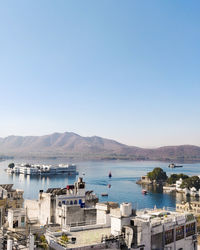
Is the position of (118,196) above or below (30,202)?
below

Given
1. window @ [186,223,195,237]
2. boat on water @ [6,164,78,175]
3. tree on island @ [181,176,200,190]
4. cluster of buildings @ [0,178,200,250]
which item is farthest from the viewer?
boat on water @ [6,164,78,175]

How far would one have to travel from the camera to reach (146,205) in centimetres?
Answer: 4922

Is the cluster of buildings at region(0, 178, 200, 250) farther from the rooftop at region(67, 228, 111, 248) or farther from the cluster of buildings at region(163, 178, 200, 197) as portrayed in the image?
the cluster of buildings at region(163, 178, 200, 197)

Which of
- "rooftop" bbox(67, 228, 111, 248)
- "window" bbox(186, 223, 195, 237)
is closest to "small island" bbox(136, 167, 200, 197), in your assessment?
"window" bbox(186, 223, 195, 237)

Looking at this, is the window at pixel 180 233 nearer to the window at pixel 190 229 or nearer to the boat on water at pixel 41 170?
the window at pixel 190 229

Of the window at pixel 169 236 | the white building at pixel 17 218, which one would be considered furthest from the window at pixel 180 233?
the white building at pixel 17 218

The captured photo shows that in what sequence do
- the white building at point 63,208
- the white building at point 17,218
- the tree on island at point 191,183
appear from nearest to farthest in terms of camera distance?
the white building at point 63,208
the white building at point 17,218
the tree on island at point 191,183

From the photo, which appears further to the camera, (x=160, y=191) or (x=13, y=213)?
(x=160, y=191)

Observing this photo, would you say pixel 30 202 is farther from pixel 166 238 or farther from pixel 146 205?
pixel 146 205

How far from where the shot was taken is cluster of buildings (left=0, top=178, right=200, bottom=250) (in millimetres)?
10328

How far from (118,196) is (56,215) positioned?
4608 cm

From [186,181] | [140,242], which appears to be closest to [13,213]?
[140,242]

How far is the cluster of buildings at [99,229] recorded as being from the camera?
10.3m

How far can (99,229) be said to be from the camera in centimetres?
1249
